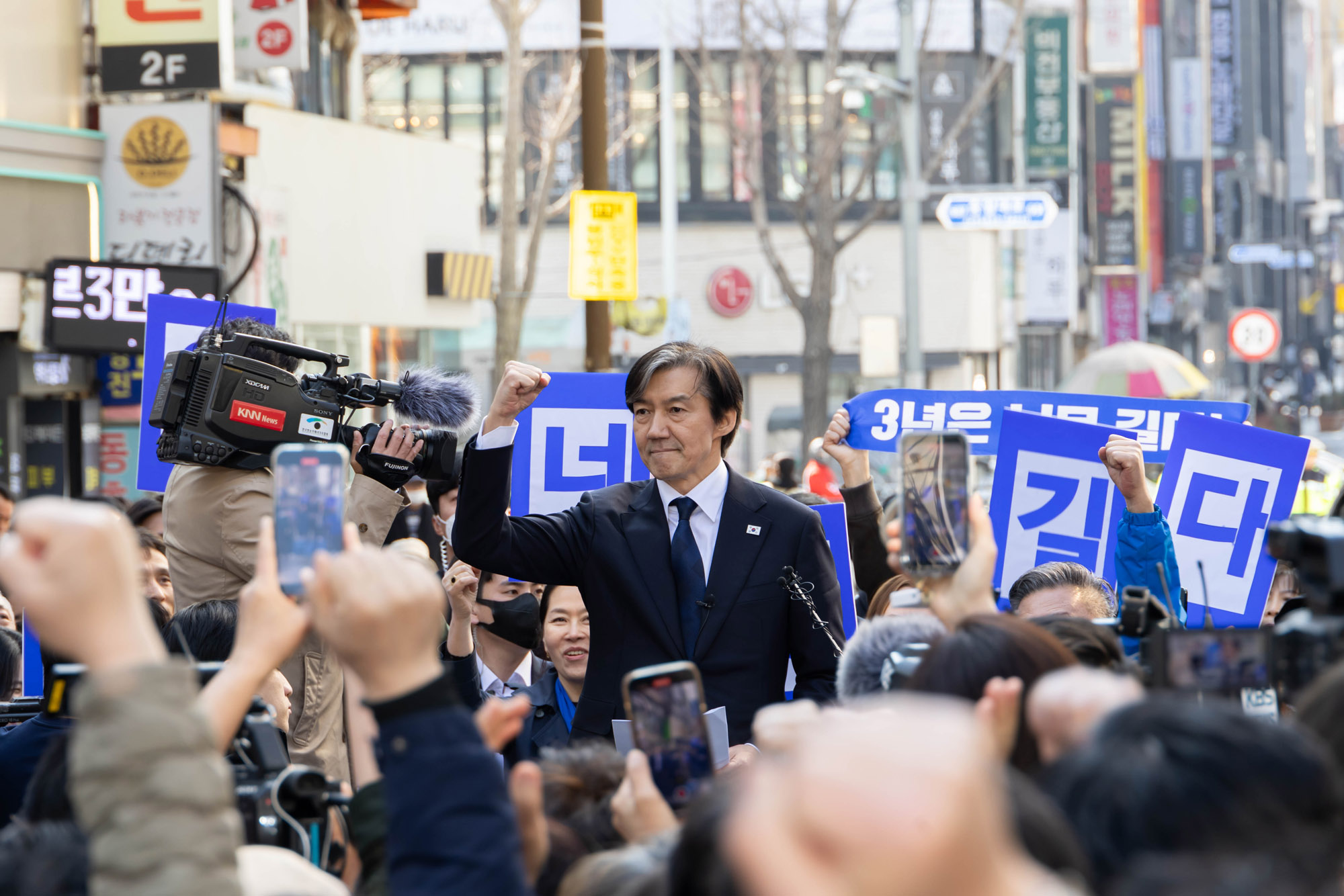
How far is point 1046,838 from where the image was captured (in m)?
1.50

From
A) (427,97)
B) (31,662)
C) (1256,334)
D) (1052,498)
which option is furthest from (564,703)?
(427,97)

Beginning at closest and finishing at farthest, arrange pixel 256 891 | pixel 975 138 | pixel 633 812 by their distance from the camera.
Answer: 1. pixel 256 891
2. pixel 633 812
3. pixel 975 138

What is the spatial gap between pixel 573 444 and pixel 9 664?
6.62 ft

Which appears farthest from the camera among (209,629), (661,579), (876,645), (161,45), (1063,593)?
(161,45)

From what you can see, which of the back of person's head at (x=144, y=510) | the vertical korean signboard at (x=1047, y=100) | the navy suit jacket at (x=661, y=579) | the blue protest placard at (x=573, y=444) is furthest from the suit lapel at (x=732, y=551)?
the vertical korean signboard at (x=1047, y=100)

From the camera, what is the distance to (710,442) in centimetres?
390

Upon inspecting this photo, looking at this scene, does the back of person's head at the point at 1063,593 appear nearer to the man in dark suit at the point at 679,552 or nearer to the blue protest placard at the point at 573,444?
the man in dark suit at the point at 679,552

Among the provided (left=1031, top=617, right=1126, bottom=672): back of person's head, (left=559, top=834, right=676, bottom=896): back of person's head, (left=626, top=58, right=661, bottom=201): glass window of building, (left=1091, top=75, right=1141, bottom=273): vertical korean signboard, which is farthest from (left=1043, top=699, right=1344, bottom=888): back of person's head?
(left=1091, top=75, right=1141, bottom=273): vertical korean signboard

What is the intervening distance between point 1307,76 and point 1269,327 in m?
69.5

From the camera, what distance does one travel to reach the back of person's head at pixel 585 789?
2250mm

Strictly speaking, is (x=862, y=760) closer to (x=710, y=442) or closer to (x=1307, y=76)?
(x=710, y=442)

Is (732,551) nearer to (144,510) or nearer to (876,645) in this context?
(876,645)

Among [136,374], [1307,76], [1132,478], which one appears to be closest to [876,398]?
[1132,478]

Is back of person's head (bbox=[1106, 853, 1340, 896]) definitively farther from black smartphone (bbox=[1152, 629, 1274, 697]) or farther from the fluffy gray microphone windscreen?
the fluffy gray microphone windscreen
